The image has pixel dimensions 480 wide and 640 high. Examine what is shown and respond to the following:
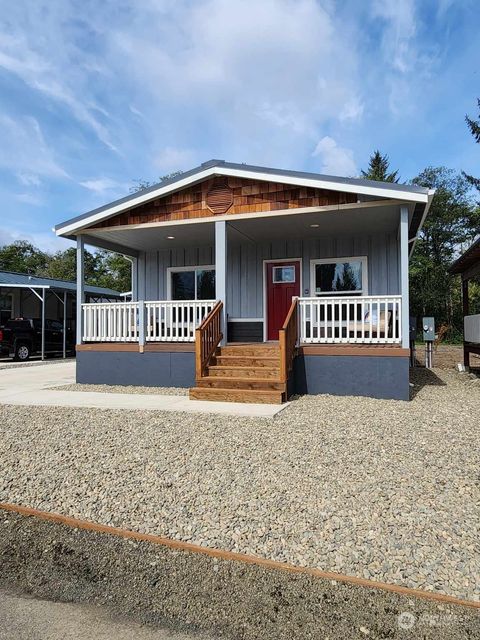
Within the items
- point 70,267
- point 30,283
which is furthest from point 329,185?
point 70,267

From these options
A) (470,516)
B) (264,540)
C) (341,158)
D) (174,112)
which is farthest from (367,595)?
(341,158)

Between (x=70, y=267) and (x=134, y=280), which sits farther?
(x=70, y=267)

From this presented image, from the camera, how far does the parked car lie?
15.5 metres

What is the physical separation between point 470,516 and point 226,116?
19418mm

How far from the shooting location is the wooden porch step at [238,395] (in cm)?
677

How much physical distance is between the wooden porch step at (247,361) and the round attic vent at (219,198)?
2954mm

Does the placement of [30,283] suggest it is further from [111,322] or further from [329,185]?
[329,185]

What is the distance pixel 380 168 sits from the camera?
100 ft

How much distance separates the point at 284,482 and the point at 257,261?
25.1ft

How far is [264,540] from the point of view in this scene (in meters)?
2.83

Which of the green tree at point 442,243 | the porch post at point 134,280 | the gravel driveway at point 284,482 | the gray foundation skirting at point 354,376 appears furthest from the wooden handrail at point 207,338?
the green tree at point 442,243

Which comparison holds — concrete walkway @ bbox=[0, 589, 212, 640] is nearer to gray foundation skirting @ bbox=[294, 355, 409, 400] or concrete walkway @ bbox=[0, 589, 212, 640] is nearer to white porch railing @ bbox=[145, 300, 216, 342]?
gray foundation skirting @ bbox=[294, 355, 409, 400]

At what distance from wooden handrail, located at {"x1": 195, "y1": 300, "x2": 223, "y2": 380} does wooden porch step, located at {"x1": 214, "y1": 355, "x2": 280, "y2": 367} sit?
243mm

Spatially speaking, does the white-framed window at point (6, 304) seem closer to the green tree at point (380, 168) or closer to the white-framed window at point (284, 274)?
the white-framed window at point (284, 274)
